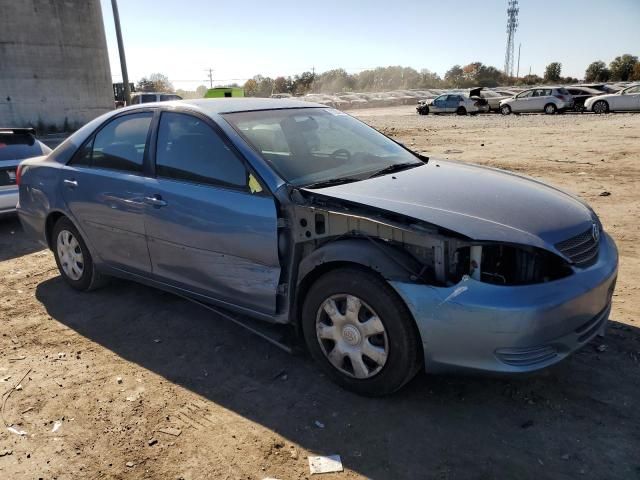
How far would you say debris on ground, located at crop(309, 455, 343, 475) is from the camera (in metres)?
2.51

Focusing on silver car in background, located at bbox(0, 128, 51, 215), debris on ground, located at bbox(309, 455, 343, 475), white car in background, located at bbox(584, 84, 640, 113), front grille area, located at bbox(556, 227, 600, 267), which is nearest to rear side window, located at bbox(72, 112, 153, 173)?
debris on ground, located at bbox(309, 455, 343, 475)

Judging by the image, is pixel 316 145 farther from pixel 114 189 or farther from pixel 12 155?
pixel 12 155

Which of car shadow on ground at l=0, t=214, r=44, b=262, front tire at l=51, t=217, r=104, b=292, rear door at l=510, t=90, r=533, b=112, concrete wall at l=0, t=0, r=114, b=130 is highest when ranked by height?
concrete wall at l=0, t=0, r=114, b=130

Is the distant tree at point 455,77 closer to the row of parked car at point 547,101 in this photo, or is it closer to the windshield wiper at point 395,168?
the row of parked car at point 547,101

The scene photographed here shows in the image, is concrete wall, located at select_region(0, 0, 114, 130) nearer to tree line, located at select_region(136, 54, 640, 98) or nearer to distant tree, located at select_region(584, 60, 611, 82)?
tree line, located at select_region(136, 54, 640, 98)

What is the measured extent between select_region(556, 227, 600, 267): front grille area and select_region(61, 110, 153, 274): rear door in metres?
2.82

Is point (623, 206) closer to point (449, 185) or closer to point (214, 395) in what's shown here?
point (449, 185)

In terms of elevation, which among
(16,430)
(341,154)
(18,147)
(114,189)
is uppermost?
(341,154)

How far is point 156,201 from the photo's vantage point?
3.75 m

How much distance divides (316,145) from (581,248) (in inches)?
74.6

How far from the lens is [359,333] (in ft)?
9.55

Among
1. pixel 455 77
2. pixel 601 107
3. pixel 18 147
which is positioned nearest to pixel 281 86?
pixel 455 77

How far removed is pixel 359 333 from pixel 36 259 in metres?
4.64

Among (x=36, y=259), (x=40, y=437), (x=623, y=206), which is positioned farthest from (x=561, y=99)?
(x=40, y=437)
